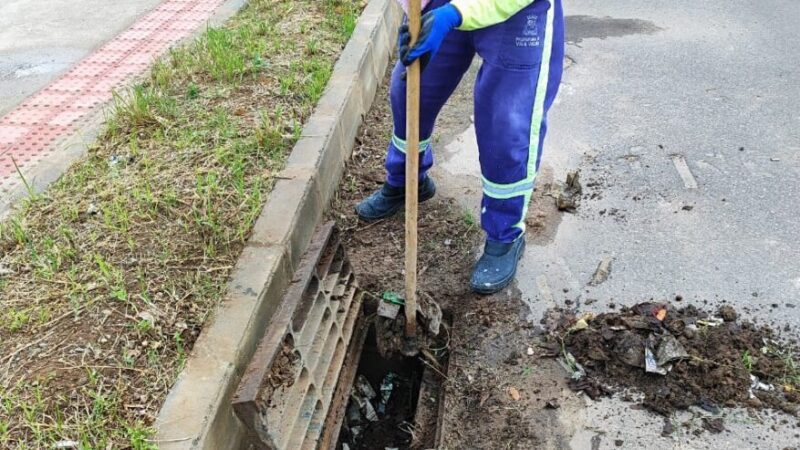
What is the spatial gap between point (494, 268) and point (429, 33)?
1183 mm

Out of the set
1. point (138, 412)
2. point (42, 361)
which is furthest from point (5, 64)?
point (138, 412)

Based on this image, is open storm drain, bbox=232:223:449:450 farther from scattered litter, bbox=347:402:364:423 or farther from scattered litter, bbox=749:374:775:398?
scattered litter, bbox=749:374:775:398

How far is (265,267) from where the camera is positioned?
8.57ft

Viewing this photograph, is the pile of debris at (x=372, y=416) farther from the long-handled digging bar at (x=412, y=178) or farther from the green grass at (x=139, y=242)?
the green grass at (x=139, y=242)

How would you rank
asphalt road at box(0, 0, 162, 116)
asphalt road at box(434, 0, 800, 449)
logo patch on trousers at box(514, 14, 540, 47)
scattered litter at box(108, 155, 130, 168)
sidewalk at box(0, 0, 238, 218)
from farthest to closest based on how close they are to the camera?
asphalt road at box(0, 0, 162, 116) < sidewalk at box(0, 0, 238, 218) < scattered litter at box(108, 155, 130, 168) < asphalt road at box(434, 0, 800, 449) < logo patch on trousers at box(514, 14, 540, 47)

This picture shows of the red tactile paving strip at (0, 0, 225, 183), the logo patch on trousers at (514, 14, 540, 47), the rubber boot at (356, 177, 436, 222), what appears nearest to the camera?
the logo patch on trousers at (514, 14, 540, 47)

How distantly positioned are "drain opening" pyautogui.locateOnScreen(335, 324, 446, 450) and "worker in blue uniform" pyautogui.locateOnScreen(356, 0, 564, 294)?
0.49 metres

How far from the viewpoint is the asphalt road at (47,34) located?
4.68 m

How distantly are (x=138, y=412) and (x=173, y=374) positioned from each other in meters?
0.17

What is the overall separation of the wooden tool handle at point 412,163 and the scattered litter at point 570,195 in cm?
121

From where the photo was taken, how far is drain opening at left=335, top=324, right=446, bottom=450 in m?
2.71

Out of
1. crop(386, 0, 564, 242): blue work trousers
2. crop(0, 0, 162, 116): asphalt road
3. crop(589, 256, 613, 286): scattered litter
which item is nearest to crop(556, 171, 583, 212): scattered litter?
crop(589, 256, 613, 286): scattered litter

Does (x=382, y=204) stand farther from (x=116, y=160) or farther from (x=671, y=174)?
(x=671, y=174)

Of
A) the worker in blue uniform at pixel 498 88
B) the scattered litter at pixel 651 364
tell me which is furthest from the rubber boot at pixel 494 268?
the scattered litter at pixel 651 364
